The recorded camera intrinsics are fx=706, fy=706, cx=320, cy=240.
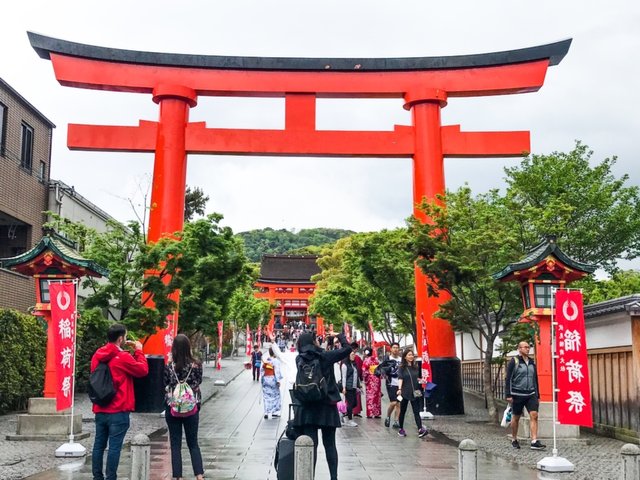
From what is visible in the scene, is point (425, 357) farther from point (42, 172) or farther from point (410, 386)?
point (42, 172)

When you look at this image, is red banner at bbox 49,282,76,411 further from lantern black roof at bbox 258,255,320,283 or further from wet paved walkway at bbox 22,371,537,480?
lantern black roof at bbox 258,255,320,283

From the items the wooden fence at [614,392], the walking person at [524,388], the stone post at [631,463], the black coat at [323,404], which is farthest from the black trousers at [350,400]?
the stone post at [631,463]

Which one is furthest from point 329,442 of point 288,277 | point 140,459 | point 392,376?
point 288,277

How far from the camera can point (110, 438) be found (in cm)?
780

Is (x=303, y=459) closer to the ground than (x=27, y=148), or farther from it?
closer to the ground

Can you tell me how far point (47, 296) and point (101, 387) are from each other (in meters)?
6.46

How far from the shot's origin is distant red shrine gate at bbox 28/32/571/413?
18.7 meters

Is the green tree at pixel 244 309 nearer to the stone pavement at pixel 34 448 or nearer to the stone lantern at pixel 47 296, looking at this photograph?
the stone pavement at pixel 34 448

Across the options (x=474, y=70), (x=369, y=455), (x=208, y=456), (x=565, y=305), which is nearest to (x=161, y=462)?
(x=208, y=456)

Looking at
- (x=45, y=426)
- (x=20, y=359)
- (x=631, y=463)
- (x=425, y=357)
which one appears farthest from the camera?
(x=425, y=357)

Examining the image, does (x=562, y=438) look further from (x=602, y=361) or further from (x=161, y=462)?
(x=161, y=462)

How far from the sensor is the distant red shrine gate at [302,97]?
18719mm

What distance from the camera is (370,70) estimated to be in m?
19.3

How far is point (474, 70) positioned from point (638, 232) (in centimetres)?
772
